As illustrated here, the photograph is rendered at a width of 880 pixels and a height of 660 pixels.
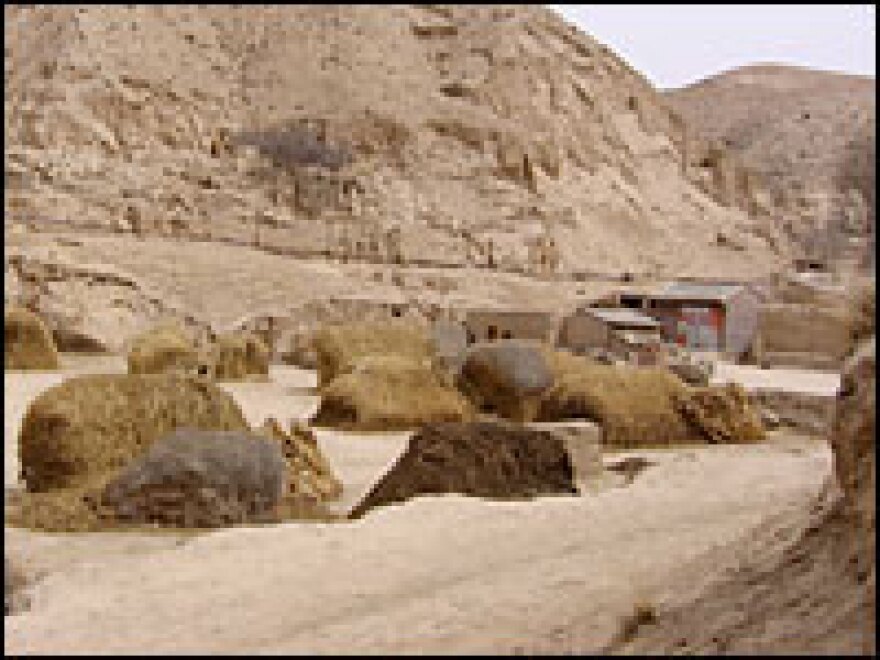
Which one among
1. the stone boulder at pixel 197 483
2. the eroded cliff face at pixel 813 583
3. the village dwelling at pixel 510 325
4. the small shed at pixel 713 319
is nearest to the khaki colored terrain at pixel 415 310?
the eroded cliff face at pixel 813 583

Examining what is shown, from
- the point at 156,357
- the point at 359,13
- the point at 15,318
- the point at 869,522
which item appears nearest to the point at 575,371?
the point at 156,357

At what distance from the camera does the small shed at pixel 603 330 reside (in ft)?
79.4

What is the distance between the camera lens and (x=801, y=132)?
71.6 meters

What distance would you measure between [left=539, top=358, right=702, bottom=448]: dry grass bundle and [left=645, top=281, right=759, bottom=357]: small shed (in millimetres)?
13187

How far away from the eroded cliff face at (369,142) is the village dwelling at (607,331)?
9.56 metres

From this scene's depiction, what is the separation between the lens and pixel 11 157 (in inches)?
1345

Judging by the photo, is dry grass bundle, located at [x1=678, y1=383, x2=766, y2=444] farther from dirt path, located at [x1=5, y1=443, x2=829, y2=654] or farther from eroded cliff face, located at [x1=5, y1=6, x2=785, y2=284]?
eroded cliff face, located at [x1=5, y1=6, x2=785, y2=284]

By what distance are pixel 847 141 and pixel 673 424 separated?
58.3 meters

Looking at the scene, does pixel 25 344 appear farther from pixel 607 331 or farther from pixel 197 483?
pixel 197 483

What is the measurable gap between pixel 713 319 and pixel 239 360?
11461 mm

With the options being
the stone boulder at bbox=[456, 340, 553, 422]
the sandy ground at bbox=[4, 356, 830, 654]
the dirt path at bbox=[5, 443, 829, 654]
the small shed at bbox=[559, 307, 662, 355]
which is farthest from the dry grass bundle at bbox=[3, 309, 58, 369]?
the dirt path at bbox=[5, 443, 829, 654]

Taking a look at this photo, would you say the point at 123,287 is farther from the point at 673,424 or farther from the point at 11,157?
the point at 673,424

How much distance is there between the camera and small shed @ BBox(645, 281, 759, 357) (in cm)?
2728

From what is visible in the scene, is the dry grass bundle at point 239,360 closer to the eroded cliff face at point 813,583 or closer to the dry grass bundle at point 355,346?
the dry grass bundle at point 355,346
